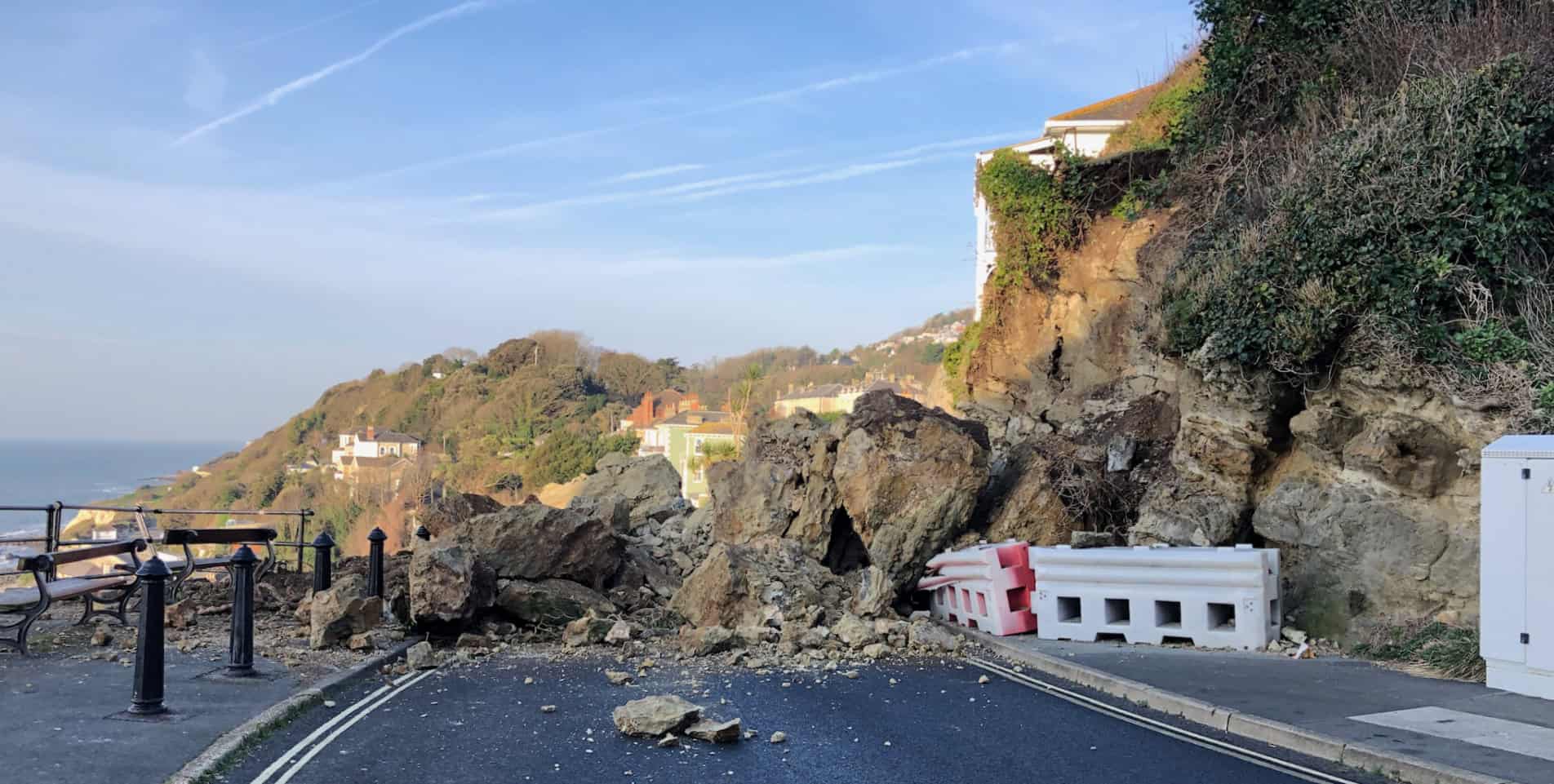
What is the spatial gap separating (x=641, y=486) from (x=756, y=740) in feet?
42.5

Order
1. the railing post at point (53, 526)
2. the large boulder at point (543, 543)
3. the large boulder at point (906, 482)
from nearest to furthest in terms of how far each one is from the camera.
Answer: the railing post at point (53, 526) < the large boulder at point (543, 543) < the large boulder at point (906, 482)

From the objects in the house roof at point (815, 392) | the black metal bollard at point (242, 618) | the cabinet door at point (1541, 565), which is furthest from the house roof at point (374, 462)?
the cabinet door at point (1541, 565)

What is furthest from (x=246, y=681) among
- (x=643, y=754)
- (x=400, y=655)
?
(x=643, y=754)

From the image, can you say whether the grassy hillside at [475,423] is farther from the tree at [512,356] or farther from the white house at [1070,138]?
the white house at [1070,138]

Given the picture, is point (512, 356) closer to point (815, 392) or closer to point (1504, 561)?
point (815, 392)

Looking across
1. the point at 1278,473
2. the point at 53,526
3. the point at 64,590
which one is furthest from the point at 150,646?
the point at 1278,473

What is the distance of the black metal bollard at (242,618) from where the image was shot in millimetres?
9211

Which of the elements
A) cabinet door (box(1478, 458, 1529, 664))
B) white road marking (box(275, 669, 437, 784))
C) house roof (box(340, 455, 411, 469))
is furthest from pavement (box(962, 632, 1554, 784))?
house roof (box(340, 455, 411, 469))

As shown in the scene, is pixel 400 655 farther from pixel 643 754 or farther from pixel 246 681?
pixel 643 754

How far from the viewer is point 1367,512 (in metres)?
11.3

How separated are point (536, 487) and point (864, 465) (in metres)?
47.8

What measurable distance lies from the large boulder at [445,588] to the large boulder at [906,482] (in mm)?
5015

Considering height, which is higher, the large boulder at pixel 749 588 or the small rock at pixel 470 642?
the large boulder at pixel 749 588

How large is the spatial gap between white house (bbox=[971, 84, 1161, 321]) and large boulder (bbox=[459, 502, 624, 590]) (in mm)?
12586
